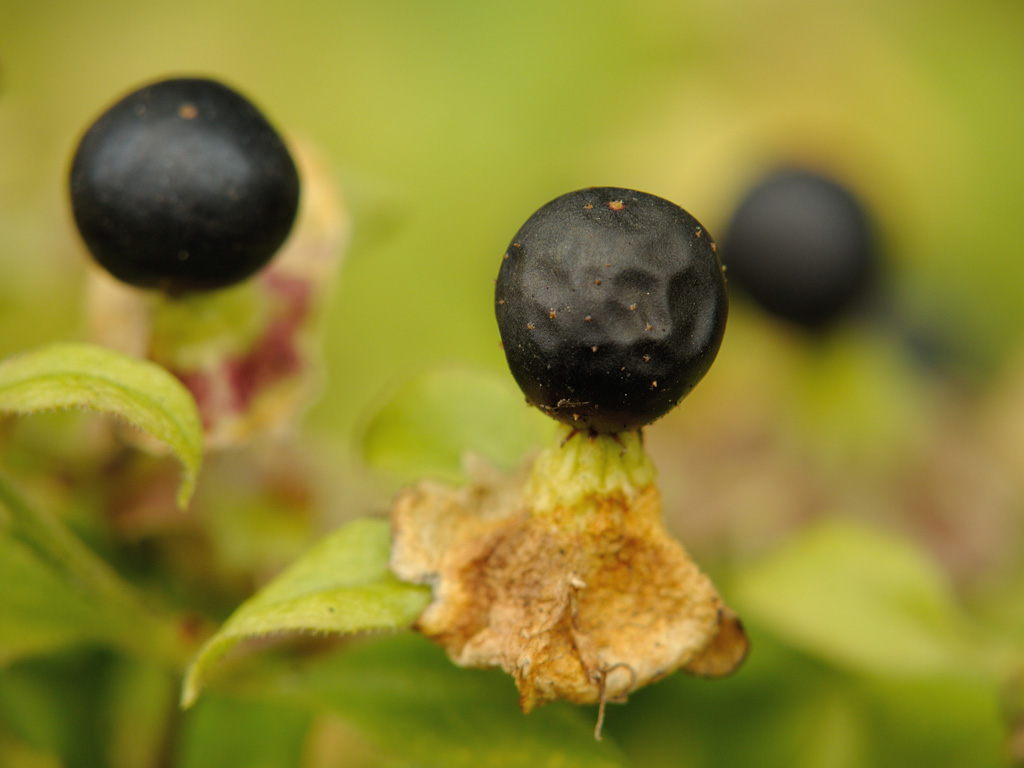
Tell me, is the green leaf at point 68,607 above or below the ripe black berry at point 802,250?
below

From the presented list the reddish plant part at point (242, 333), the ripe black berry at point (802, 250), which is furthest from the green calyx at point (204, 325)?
the ripe black berry at point (802, 250)

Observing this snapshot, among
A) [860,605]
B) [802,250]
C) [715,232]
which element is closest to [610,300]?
[860,605]

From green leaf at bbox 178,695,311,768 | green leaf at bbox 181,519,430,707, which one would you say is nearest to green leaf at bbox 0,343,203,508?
green leaf at bbox 181,519,430,707

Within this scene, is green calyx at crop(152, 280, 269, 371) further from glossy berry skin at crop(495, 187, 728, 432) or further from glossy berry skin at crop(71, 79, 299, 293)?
glossy berry skin at crop(495, 187, 728, 432)

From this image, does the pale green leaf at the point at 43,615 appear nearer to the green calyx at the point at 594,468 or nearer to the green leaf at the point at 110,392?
the green leaf at the point at 110,392

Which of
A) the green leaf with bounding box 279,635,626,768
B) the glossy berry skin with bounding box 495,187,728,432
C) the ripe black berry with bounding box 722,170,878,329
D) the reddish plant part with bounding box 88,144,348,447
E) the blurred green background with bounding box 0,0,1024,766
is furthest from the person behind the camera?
the ripe black berry with bounding box 722,170,878,329

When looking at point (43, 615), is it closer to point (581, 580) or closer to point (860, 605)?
point (581, 580)
